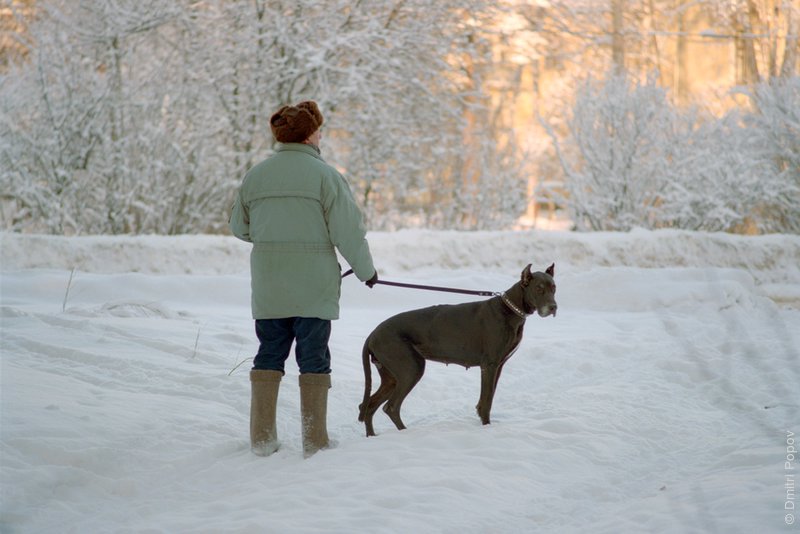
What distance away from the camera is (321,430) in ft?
16.9

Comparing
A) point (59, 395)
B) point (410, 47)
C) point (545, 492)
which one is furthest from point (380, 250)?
point (545, 492)

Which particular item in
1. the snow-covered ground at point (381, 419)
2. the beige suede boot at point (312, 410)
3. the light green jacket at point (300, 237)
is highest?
the light green jacket at point (300, 237)

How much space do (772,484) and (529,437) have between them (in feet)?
4.61

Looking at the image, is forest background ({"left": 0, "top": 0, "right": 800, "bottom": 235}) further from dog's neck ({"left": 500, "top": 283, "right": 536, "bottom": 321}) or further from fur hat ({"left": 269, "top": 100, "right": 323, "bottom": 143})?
dog's neck ({"left": 500, "top": 283, "right": 536, "bottom": 321})

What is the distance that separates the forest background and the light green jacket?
29.7 feet

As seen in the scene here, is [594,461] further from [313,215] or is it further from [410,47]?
[410,47]

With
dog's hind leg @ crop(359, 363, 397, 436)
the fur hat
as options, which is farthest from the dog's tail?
the fur hat

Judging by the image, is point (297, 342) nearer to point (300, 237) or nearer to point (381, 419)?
point (300, 237)

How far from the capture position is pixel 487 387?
220 inches

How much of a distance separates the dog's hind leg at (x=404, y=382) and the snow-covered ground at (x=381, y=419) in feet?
0.42

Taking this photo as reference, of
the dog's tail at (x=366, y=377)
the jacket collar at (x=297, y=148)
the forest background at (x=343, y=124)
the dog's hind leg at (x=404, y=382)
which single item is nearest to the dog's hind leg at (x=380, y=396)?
the dog's tail at (x=366, y=377)

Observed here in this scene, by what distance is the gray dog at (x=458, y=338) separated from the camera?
554 centimetres

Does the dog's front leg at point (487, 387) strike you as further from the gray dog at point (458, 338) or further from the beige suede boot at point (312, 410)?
the beige suede boot at point (312, 410)

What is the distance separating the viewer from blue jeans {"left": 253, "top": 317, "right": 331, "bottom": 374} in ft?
16.7
